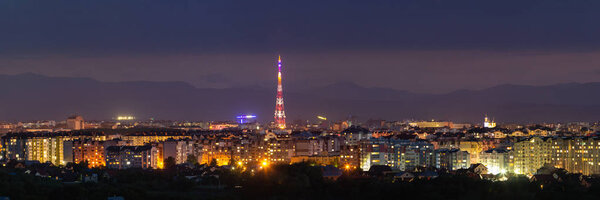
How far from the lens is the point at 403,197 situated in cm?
2075

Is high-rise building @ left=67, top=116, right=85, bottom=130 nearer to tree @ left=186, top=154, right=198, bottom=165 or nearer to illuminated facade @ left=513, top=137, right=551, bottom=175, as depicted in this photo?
tree @ left=186, top=154, right=198, bottom=165

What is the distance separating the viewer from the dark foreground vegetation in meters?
20.3

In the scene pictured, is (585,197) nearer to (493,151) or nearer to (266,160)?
(493,151)

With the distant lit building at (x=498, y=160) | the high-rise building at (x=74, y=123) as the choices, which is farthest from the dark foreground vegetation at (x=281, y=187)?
the high-rise building at (x=74, y=123)

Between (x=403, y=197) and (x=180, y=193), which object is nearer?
(x=403, y=197)

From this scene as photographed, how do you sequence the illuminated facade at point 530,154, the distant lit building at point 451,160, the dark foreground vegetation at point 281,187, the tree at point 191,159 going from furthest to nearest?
1. the tree at point 191,159
2. the illuminated facade at point 530,154
3. the distant lit building at point 451,160
4. the dark foreground vegetation at point 281,187

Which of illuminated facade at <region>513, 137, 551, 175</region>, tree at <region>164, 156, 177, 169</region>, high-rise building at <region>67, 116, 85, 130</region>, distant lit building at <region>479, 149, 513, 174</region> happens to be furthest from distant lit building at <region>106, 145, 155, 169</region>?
high-rise building at <region>67, 116, 85, 130</region>

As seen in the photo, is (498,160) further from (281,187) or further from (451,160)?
(281,187)

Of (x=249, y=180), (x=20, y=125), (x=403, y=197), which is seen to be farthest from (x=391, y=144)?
(x=20, y=125)

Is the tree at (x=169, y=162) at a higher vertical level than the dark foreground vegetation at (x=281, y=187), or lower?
higher

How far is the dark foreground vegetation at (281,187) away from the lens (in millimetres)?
20344

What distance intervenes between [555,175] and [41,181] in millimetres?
13392

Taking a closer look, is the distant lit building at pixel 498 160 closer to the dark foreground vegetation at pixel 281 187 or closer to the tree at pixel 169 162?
the dark foreground vegetation at pixel 281 187

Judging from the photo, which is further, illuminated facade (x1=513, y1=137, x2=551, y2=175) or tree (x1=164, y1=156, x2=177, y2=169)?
tree (x1=164, y1=156, x2=177, y2=169)
